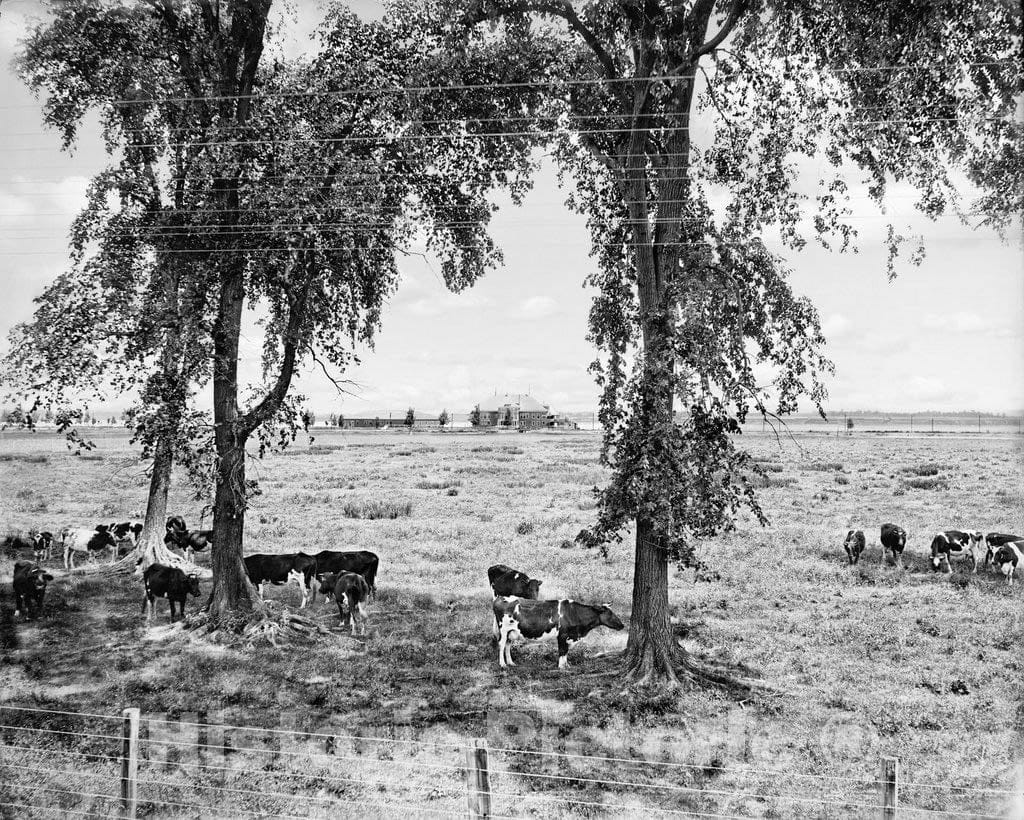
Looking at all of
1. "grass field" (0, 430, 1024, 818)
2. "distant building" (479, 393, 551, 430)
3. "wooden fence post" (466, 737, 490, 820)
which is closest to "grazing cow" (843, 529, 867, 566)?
"grass field" (0, 430, 1024, 818)

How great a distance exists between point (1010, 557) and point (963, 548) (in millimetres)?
1200

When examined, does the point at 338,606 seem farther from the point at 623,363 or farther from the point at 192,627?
the point at 623,363

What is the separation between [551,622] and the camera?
12508 millimetres

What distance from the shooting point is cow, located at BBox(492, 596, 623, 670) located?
12477 millimetres

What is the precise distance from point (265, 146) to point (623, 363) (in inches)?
289

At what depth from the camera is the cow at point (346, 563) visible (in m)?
16.4

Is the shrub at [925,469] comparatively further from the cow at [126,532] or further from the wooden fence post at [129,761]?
the wooden fence post at [129,761]

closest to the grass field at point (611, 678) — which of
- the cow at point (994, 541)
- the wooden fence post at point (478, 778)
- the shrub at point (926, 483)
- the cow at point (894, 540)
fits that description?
the cow at point (894, 540)

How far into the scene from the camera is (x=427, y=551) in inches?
Answer: 835

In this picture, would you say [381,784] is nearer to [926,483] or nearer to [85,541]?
[85,541]

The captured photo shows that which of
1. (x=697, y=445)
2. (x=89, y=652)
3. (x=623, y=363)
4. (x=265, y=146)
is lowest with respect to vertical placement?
(x=89, y=652)

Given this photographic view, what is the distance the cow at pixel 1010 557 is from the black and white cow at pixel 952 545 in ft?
2.09

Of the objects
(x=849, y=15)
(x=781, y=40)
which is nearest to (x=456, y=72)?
(x=781, y=40)

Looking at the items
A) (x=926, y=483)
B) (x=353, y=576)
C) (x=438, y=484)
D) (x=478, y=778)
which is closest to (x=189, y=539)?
(x=353, y=576)
